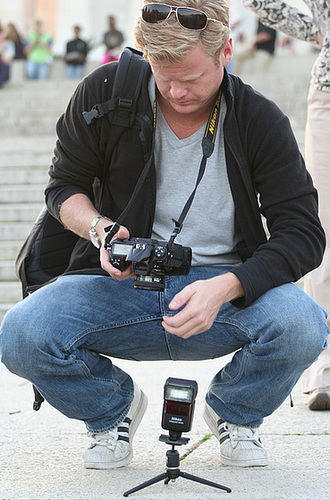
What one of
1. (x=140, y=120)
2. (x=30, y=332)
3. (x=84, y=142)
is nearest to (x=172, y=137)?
(x=140, y=120)

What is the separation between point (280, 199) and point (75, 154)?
2.28 ft

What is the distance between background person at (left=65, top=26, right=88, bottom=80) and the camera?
16.8 m

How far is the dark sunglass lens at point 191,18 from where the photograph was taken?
7.39ft

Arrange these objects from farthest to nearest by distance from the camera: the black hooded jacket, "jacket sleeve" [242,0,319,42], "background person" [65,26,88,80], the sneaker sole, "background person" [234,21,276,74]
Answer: "background person" [65,26,88,80] → "background person" [234,21,276,74] → "jacket sleeve" [242,0,319,42] → the sneaker sole → the black hooded jacket

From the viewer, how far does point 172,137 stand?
2.55 metres

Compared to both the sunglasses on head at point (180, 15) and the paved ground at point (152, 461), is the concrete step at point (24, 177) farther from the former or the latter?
the sunglasses on head at point (180, 15)

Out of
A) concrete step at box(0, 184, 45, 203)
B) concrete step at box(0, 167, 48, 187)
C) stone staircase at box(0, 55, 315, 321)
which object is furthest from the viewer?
concrete step at box(0, 167, 48, 187)

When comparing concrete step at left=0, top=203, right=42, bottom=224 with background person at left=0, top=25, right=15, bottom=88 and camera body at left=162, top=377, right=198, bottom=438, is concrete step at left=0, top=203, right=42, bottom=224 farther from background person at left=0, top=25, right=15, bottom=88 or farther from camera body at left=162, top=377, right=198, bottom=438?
background person at left=0, top=25, right=15, bottom=88

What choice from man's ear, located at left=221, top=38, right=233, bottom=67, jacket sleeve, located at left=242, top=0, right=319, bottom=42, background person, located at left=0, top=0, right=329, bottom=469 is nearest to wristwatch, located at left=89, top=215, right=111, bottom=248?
background person, located at left=0, top=0, right=329, bottom=469

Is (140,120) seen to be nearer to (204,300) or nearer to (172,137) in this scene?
(172,137)

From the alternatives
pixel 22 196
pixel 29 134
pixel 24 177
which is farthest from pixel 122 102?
pixel 29 134

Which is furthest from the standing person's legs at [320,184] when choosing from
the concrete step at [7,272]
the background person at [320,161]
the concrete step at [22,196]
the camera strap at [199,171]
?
the concrete step at [22,196]

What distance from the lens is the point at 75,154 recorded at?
8.46ft

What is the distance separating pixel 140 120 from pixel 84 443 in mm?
1172
